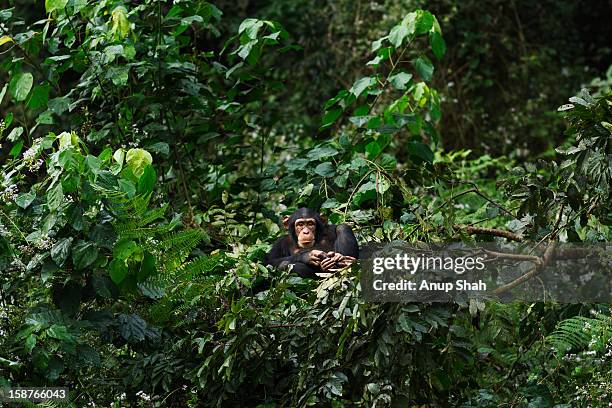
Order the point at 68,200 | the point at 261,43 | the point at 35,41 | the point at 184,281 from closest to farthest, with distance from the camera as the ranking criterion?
the point at 68,200
the point at 184,281
the point at 35,41
the point at 261,43

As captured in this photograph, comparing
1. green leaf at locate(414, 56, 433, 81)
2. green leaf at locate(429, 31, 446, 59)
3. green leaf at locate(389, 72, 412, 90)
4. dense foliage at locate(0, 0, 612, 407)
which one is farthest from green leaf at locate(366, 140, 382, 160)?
green leaf at locate(429, 31, 446, 59)

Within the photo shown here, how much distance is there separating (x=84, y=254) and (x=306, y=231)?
123 centimetres

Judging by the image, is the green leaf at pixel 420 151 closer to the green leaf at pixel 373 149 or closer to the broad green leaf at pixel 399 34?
the green leaf at pixel 373 149

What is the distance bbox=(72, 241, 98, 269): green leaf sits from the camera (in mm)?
3702

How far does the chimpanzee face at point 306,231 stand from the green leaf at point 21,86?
129cm

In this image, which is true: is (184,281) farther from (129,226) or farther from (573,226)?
(573,226)

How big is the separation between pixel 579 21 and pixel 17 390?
861 cm

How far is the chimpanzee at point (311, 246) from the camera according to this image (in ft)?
14.6

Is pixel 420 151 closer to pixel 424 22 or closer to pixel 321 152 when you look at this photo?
pixel 321 152

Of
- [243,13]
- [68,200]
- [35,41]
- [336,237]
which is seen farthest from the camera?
[243,13]

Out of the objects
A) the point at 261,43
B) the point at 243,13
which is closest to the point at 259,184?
the point at 261,43

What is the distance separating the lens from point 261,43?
210 inches

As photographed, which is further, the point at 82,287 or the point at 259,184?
the point at 259,184

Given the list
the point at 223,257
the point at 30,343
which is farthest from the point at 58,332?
the point at 223,257
